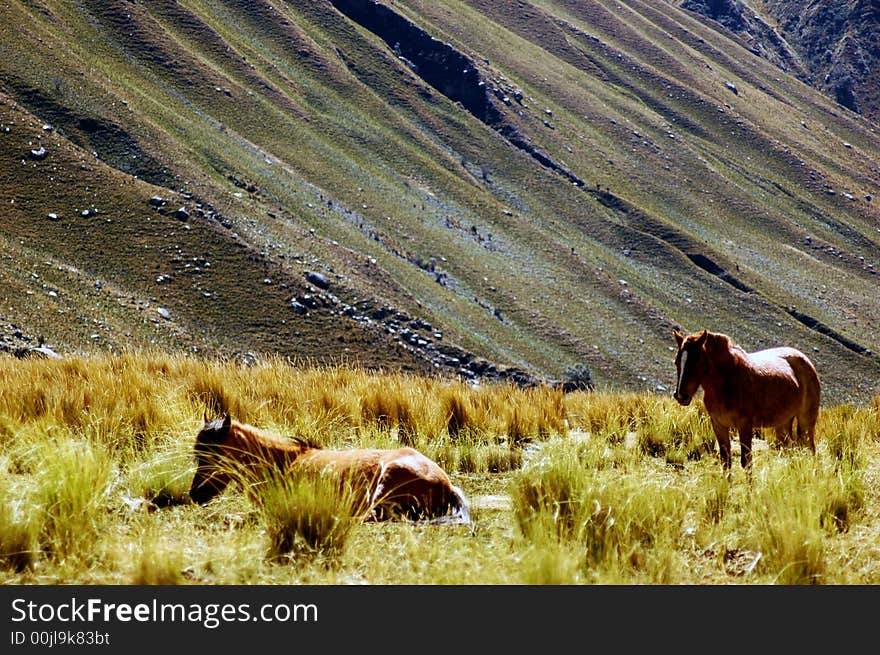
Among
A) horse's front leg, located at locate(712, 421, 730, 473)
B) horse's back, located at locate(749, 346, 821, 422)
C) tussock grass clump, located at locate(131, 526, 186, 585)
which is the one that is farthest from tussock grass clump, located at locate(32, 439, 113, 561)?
horse's back, located at locate(749, 346, 821, 422)

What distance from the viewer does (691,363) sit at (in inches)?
275

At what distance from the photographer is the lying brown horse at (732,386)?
275 inches

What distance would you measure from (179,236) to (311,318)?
1313 centimetres

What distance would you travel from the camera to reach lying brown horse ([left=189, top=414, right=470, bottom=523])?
573 centimetres

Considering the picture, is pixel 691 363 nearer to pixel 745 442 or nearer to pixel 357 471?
pixel 745 442

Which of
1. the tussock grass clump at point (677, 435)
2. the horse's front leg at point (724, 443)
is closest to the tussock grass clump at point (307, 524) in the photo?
the horse's front leg at point (724, 443)

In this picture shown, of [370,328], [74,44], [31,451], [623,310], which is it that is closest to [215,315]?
[370,328]

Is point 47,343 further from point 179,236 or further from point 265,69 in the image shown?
point 265,69

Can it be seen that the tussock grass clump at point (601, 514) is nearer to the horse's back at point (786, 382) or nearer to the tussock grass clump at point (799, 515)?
the tussock grass clump at point (799, 515)

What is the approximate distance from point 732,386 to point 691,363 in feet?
1.45

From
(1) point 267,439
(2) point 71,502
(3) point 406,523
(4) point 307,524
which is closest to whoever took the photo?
(4) point 307,524

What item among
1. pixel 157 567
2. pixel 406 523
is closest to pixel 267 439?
pixel 406 523

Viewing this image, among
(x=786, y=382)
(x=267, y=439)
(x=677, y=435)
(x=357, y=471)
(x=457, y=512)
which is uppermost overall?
(x=786, y=382)

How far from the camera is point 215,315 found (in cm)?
7031
